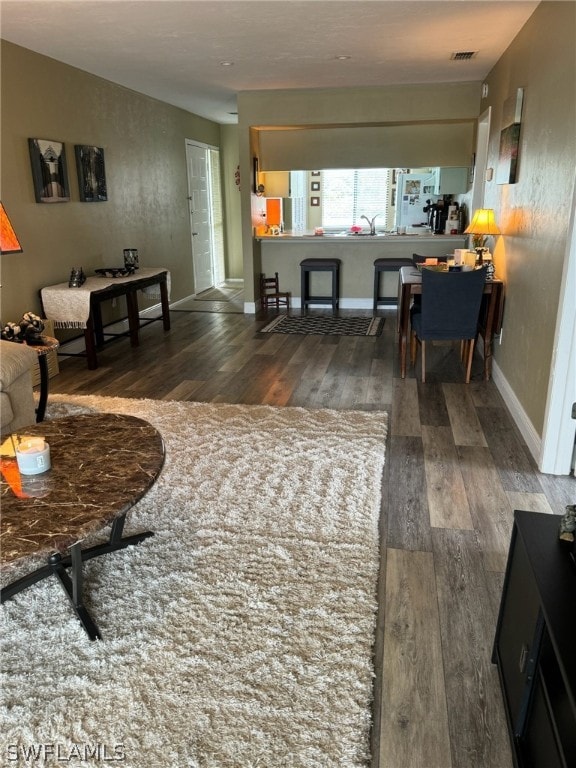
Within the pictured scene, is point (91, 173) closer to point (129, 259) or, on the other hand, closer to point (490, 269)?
point (129, 259)

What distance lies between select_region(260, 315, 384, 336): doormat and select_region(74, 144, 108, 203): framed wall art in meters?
2.15

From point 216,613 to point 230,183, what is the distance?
28.2ft

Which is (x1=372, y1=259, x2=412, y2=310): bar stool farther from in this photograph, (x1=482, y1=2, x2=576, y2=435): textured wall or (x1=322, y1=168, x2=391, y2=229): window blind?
(x1=322, y1=168, x2=391, y2=229): window blind

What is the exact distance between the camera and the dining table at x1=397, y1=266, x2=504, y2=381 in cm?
440

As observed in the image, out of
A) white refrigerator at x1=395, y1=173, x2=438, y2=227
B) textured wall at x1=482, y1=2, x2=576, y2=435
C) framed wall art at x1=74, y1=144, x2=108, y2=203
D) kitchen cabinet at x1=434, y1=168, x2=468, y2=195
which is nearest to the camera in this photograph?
textured wall at x1=482, y1=2, x2=576, y2=435

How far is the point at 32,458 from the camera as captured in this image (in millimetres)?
2012

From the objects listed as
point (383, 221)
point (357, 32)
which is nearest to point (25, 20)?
point (357, 32)

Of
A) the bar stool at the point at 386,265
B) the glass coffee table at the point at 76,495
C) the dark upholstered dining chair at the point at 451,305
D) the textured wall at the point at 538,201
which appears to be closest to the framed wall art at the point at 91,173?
the bar stool at the point at 386,265

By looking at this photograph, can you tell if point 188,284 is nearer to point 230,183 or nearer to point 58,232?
point 230,183

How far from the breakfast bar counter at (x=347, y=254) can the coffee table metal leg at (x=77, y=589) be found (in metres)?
5.65

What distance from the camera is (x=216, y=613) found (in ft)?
6.56

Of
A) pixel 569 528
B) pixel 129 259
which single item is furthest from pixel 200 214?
pixel 569 528

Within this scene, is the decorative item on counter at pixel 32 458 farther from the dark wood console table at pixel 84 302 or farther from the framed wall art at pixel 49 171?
the framed wall art at pixel 49 171

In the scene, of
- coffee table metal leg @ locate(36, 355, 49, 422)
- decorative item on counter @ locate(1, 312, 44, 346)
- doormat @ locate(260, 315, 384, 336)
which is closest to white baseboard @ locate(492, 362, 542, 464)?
doormat @ locate(260, 315, 384, 336)
